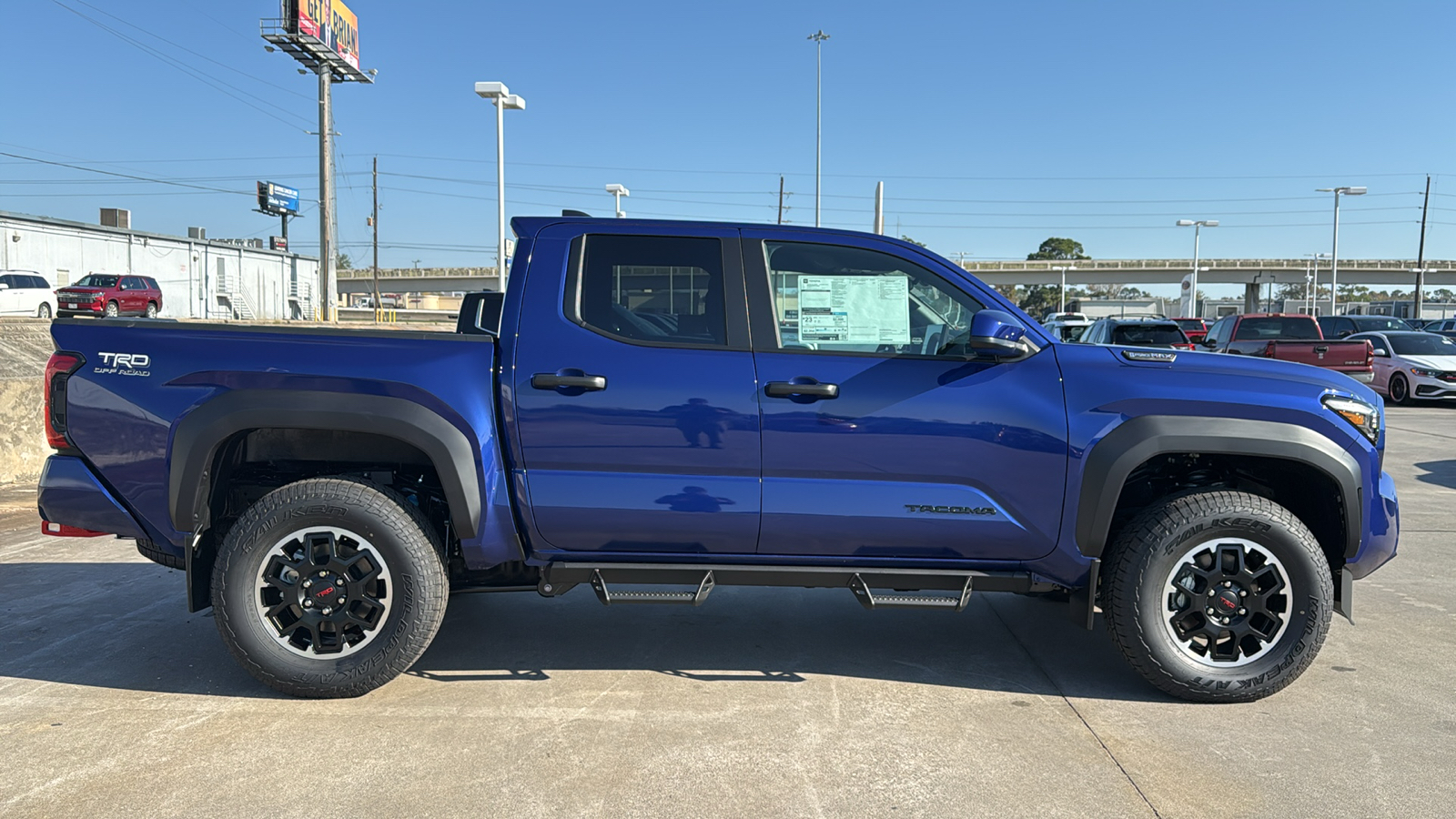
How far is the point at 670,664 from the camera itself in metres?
4.21

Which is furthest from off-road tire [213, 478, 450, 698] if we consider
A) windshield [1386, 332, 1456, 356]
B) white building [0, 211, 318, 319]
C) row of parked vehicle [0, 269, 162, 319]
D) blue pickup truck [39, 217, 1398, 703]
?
white building [0, 211, 318, 319]

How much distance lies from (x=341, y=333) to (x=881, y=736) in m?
2.59

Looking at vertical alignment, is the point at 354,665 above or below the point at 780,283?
below

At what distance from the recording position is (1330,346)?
54.6 ft

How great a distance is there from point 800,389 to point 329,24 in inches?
2688

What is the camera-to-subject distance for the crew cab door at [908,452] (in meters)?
3.67

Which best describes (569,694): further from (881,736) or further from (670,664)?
(881,736)

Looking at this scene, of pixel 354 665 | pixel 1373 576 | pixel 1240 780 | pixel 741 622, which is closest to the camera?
pixel 1240 780

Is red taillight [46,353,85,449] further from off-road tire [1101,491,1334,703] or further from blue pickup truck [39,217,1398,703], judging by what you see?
off-road tire [1101,491,1334,703]

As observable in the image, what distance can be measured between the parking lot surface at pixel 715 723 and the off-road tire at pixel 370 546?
0.14 metres

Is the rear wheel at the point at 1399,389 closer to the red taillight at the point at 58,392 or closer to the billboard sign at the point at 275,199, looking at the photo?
the red taillight at the point at 58,392

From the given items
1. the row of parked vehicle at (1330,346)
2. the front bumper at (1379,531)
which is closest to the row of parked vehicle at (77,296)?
the row of parked vehicle at (1330,346)

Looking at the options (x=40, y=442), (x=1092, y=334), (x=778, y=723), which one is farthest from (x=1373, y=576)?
(x=1092, y=334)

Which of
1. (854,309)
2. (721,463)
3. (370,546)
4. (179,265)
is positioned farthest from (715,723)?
(179,265)
